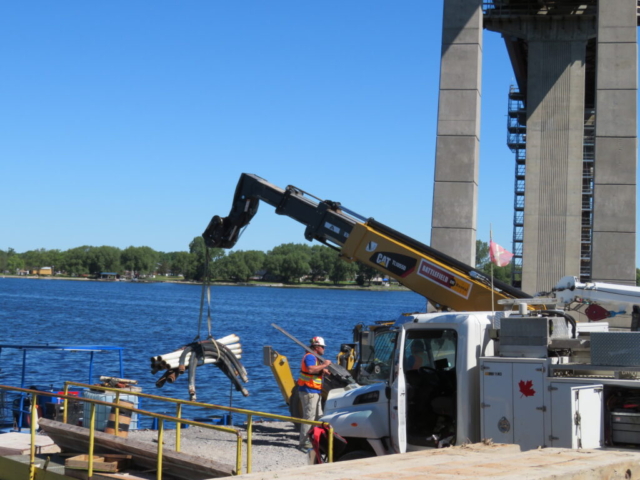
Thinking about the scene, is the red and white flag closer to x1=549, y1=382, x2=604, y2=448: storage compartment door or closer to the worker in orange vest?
x1=549, y1=382, x2=604, y2=448: storage compartment door

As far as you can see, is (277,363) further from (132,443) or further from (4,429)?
(132,443)

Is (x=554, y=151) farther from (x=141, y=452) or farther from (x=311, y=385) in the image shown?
(x=141, y=452)

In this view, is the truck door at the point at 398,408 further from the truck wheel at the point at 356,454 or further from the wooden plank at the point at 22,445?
the wooden plank at the point at 22,445

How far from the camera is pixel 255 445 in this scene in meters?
14.8

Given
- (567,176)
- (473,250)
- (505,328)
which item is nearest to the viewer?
(505,328)

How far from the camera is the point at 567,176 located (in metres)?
32.8

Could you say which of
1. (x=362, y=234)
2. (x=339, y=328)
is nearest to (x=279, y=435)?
(x=362, y=234)

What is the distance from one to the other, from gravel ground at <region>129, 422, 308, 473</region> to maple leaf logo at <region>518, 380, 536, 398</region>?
4747 mm

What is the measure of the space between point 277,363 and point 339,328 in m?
56.6

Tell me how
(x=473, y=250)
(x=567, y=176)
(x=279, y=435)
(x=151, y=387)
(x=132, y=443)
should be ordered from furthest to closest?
(x=567, y=176), (x=151, y=387), (x=473, y=250), (x=279, y=435), (x=132, y=443)

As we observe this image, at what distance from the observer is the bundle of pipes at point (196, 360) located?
Answer: 49.1 ft

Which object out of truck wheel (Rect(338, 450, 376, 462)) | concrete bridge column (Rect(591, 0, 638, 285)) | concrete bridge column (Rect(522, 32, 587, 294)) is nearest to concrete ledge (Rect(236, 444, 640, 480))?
truck wheel (Rect(338, 450, 376, 462))

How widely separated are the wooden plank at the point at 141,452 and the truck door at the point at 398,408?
6.47ft

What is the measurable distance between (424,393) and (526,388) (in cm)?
138
